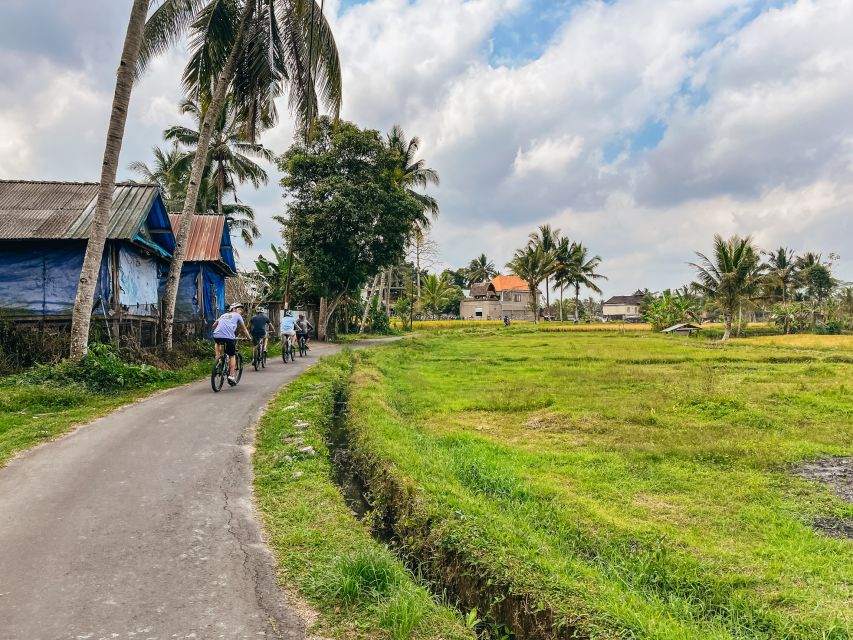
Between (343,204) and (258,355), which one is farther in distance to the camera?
(343,204)

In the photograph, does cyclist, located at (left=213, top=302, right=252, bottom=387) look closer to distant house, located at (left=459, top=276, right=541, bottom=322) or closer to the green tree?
the green tree

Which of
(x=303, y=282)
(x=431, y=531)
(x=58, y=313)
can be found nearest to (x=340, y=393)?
(x=58, y=313)

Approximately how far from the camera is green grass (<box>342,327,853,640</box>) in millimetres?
3578

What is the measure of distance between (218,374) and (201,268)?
12.0m

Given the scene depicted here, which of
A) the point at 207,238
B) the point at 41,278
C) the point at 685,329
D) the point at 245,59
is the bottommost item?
the point at 685,329

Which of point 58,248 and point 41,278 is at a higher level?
point 58,248

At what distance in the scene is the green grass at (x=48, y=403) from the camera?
734 cm

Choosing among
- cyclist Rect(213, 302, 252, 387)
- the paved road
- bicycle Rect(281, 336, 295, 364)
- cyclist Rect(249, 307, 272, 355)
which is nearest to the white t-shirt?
cyclist Rect(213, 302, 252, 387)

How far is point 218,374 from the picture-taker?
11273 millimetres

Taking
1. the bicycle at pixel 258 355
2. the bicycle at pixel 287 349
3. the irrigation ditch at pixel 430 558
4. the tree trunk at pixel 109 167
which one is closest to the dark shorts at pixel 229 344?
the tree trunk at pixel 109 167

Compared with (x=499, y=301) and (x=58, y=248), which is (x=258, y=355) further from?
(x=499, y=301)

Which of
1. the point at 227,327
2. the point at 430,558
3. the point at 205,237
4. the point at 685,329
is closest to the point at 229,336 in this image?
the point at 227,327

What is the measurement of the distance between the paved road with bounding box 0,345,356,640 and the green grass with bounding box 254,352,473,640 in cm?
18

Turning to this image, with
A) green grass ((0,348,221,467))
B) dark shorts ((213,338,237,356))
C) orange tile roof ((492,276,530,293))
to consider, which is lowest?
green grass ((0,348,221,467))
